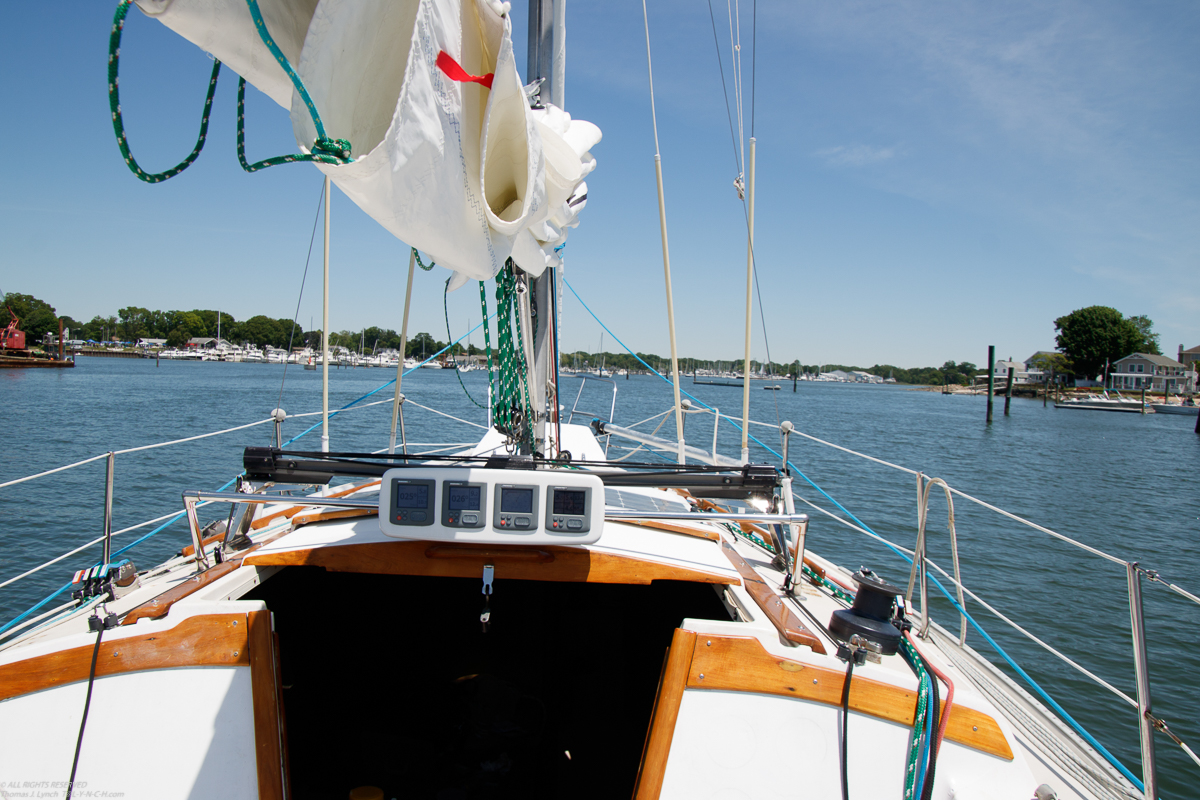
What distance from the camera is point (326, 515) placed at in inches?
112

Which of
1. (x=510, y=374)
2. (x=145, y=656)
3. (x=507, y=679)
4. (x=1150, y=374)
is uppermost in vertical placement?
(x=1150, y=374)

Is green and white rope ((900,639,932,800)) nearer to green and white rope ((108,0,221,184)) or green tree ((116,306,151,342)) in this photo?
green and white rope ((108,0,221,184))

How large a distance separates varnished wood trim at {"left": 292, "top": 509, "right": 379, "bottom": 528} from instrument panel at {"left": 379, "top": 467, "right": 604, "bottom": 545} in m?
0.98

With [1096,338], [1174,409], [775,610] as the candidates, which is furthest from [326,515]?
[1096,338]

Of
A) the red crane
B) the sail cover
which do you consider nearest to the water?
the sail cover

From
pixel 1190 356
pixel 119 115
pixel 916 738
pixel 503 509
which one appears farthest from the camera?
pixel 1190 356

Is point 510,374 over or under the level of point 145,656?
over

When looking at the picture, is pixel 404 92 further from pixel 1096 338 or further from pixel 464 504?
pixel 1096 338

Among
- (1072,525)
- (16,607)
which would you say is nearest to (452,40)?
(16,607)

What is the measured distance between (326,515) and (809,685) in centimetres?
224

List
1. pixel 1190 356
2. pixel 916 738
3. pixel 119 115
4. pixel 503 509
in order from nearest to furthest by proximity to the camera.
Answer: pixel 119 115
pixel 916 738
pixel 503 509
pixel 1190 356

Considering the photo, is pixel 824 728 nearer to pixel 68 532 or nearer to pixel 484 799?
pixel 484 799

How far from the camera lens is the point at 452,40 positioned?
1371mm

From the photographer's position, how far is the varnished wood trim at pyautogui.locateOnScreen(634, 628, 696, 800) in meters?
1.67
